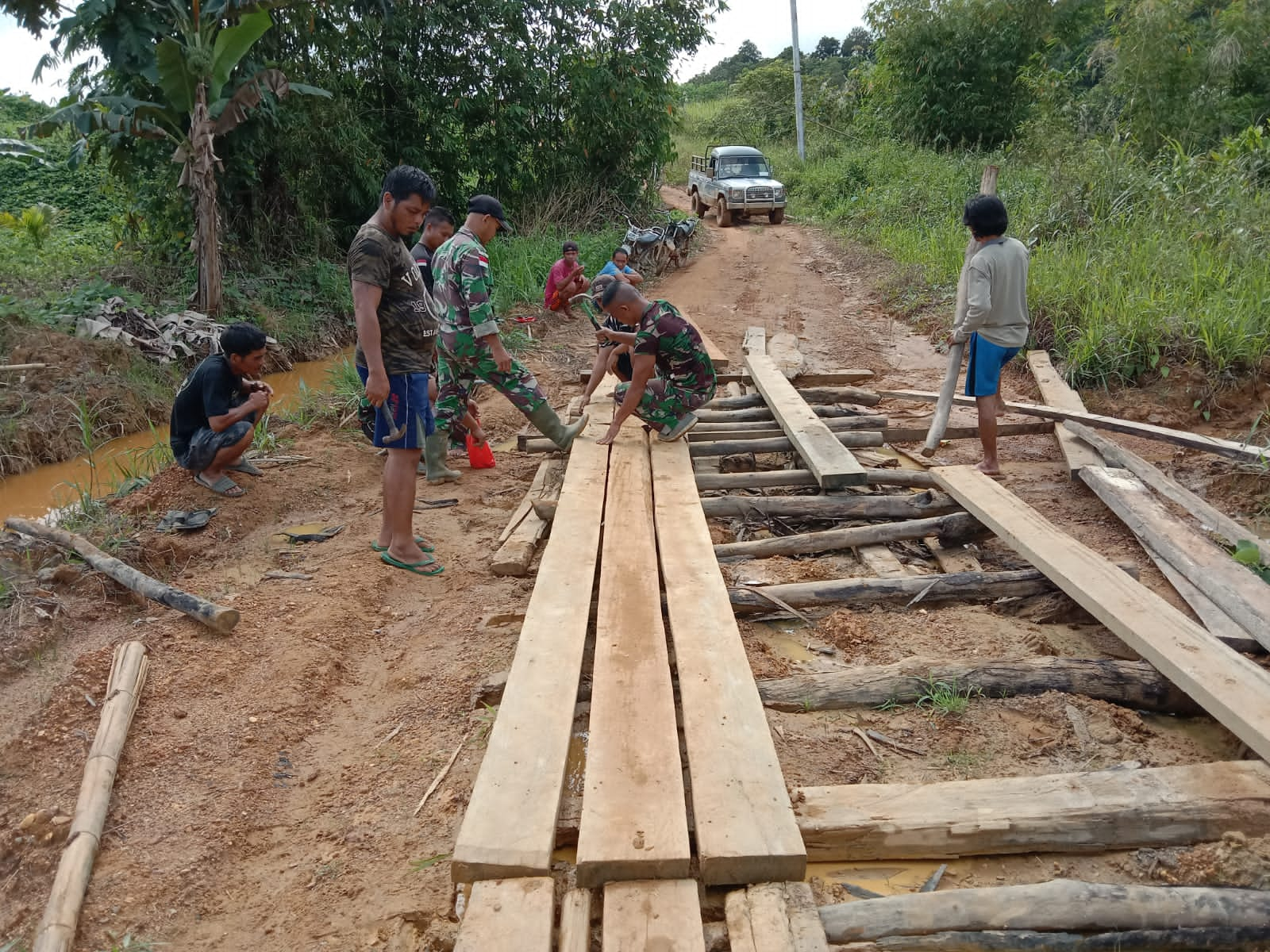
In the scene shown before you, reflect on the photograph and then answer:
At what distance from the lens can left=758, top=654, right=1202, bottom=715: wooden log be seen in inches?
112

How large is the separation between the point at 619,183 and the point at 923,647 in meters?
15.2

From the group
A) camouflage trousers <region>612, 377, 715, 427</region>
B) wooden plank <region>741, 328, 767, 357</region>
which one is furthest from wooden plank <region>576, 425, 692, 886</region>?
wooden plank <region>741, 328, 767, 357</region>

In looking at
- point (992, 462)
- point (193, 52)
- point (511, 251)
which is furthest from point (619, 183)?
point (992, 462)

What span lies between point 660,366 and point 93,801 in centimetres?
359

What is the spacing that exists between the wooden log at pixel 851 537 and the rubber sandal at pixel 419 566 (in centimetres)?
135

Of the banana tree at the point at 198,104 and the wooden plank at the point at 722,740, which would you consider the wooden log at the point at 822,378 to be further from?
the banana tree at the point at 198,104

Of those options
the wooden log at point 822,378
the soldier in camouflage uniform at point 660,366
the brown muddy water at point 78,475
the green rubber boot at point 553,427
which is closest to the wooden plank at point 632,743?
the soldier in camouflage uniform at point 660,366

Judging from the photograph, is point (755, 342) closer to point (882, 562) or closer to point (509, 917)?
point (882, 562)

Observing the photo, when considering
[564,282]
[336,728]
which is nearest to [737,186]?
[564,282]

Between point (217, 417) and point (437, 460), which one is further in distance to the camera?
point (437, 460)

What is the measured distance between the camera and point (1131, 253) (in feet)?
27.0

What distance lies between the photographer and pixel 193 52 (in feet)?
27.9

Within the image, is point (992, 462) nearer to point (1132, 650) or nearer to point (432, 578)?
point (1132, 650)

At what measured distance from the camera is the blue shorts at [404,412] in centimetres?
391
